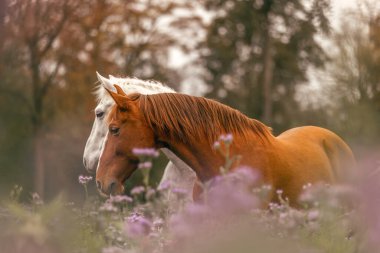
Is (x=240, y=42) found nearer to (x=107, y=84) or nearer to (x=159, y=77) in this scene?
(x=159, y=77)

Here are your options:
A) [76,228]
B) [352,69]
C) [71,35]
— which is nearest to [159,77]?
[71,35]

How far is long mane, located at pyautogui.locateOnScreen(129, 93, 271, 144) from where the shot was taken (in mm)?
6371

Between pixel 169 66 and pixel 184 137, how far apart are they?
23.0m

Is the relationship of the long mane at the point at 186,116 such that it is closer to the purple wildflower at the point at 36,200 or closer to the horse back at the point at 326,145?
the horse back at the point at 326,145

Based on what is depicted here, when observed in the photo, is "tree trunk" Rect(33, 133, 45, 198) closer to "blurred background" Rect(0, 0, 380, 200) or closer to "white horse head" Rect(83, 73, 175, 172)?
"blurred background" Rect(0, 0, 380, 200)

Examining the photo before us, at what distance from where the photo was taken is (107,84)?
8.59 m

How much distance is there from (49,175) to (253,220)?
20.2 metres

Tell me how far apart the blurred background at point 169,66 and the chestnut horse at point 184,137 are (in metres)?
11.8

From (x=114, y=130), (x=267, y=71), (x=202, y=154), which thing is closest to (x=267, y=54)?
(x=267, y=71)

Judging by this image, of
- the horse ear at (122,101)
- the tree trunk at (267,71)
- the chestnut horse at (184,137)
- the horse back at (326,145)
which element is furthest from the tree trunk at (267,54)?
the horse ear at (122,101)

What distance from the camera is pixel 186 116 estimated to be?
6.43 meters

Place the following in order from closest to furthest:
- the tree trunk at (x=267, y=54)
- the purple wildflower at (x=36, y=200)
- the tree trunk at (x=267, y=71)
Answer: the purple wildflower at (x=36, y=200), the tree trunk at (x=267, y=71), the tree trunk at (x=267, y=54)

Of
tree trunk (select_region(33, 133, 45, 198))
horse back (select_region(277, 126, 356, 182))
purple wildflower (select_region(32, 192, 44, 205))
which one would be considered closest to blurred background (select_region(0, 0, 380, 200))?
tree trunk (select_region(33, 133, 45, 198))

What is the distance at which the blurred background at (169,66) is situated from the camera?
21281 mm
